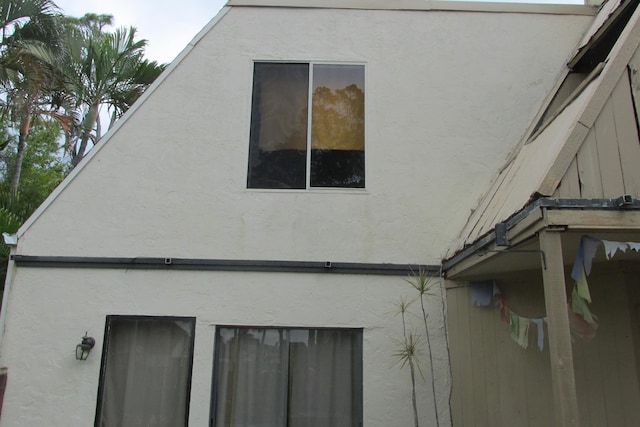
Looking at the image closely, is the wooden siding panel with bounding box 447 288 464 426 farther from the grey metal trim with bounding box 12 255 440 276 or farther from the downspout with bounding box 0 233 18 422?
the downspout with bounding box 0 233 18 422

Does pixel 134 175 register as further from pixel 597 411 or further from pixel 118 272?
pixel 597 411

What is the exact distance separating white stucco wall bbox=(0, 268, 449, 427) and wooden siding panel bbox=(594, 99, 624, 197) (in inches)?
109

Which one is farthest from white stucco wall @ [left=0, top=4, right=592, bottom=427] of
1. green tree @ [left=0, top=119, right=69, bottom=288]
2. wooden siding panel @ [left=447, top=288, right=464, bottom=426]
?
green tree @ [left=0, top=119, right=69, bottom=288]

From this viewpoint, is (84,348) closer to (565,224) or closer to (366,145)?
(366,145)

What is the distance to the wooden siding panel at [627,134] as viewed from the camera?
323 cm

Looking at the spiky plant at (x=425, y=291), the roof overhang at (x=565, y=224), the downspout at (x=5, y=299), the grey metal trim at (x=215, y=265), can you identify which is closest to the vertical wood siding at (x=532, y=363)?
the spiky plant at (x=425, y=291)

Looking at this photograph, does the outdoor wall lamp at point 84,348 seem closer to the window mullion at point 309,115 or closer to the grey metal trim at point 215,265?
the grey metal trim at point 215,265

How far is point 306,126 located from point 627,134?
3703 millimetres

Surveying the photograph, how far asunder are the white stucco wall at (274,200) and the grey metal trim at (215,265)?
76mm

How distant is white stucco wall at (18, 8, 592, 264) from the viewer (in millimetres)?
5801

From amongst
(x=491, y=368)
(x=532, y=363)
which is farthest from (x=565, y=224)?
(x=491, y=368)

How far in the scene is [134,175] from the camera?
5.97 metres

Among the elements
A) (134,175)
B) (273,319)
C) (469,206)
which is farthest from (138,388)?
(469,206)

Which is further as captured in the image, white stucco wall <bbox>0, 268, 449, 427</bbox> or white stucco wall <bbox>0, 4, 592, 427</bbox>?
white stucco wall <bbox>0, 4, 592, 427</bbox>
